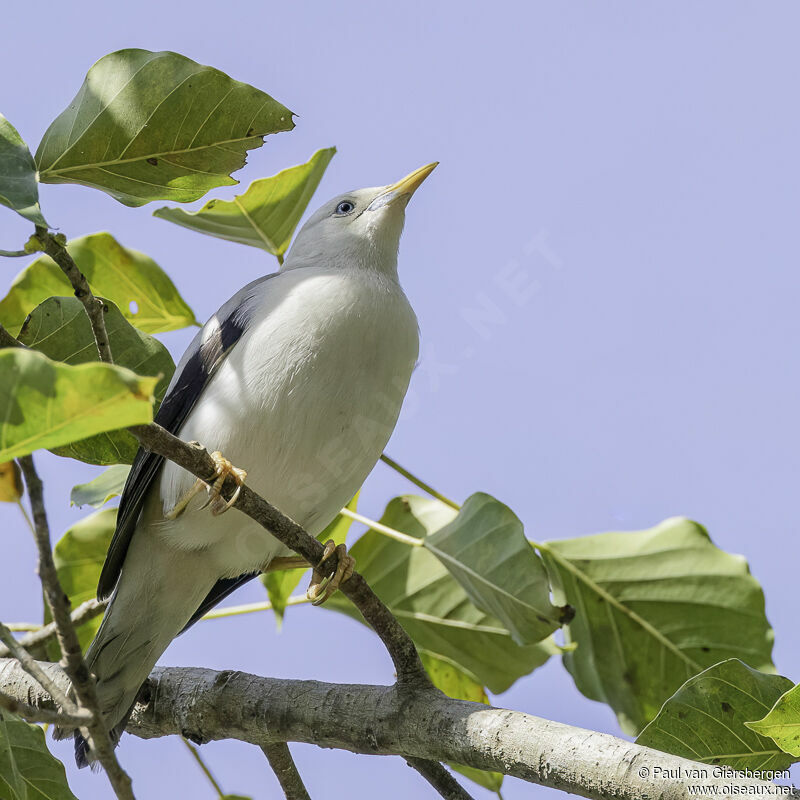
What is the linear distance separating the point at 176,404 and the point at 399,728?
1394 mm

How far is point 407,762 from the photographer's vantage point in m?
2.73

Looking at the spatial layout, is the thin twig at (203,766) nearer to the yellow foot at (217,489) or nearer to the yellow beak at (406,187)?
the yellow foot at (217,489)

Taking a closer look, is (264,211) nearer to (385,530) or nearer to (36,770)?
(385,530)

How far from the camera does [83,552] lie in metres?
3.70

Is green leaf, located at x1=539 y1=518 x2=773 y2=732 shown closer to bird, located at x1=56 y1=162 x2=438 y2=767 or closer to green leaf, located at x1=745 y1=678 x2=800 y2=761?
bird, located at x1=56 y1=162 x2=438 y2=767

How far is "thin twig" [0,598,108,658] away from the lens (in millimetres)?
3062

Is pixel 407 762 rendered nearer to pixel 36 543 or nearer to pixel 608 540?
pixel 608 540

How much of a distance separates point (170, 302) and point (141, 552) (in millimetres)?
1054

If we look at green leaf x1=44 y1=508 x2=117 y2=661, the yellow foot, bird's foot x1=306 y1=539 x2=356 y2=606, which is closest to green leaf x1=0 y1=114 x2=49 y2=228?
the yellow foot

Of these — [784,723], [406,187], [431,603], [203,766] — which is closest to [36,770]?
[203,766]

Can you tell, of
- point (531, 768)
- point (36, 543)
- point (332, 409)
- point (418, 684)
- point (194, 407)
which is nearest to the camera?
point (36, 543)

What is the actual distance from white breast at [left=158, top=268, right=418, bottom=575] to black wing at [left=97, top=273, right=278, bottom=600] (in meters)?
0.06

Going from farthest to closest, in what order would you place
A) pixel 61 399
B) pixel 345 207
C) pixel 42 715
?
pixel 345 207, pixel 42 715, pixel 61 399

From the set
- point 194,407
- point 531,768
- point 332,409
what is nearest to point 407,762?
point 531,768
